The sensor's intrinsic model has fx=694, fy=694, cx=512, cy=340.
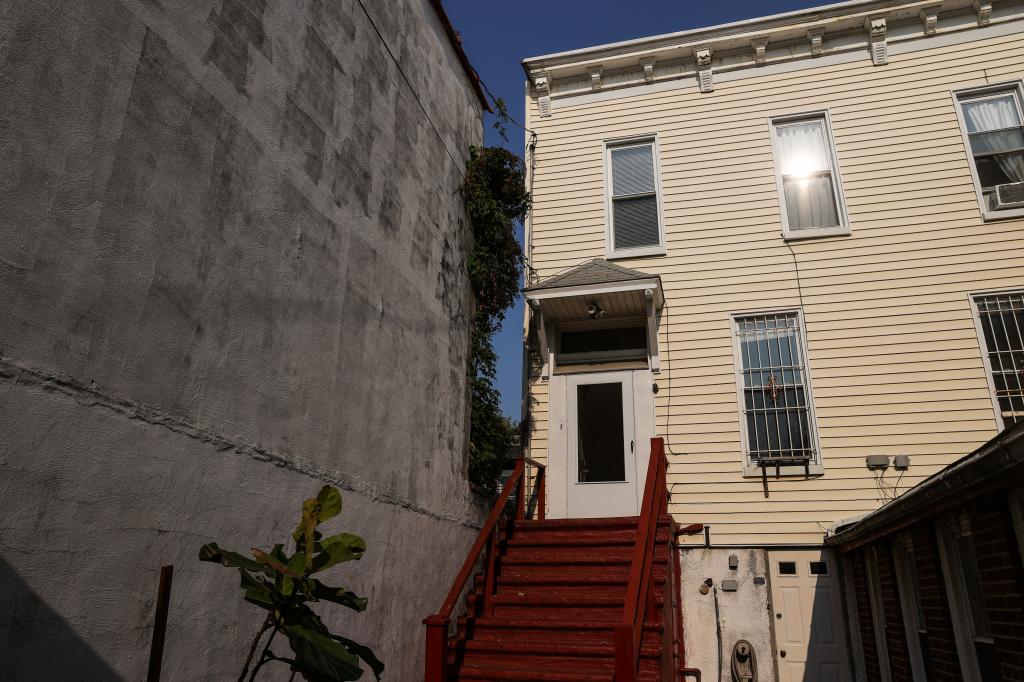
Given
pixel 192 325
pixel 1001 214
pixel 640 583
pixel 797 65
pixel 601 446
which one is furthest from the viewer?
pixel 797 65

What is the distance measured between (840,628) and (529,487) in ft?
12.1

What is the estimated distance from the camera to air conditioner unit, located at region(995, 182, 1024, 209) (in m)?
8.27

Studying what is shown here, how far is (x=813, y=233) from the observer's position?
8.73 metres

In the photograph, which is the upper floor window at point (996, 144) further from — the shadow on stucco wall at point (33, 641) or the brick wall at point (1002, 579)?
the shadow on stucco wall at point (33, 641)

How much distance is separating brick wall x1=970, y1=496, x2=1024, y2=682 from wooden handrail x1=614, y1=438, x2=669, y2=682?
2069mm

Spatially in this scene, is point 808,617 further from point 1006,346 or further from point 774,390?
point 1006,346

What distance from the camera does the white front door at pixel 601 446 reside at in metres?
8.34

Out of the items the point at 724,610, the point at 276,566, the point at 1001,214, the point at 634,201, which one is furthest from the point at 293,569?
the point at 1001,214

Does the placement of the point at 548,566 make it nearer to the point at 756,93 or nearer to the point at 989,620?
the point at 989,620

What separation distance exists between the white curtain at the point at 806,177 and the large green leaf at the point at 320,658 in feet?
26.0

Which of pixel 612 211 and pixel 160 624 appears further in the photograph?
pixel 612 211

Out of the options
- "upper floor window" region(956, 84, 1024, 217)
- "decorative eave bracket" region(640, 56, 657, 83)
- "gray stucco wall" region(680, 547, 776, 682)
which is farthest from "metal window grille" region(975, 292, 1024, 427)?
"decorative eave bracket" region(640, 56, 657, 83)

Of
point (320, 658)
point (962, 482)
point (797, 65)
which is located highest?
point (797, 65)

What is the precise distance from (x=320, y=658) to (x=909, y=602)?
4.97 meters
